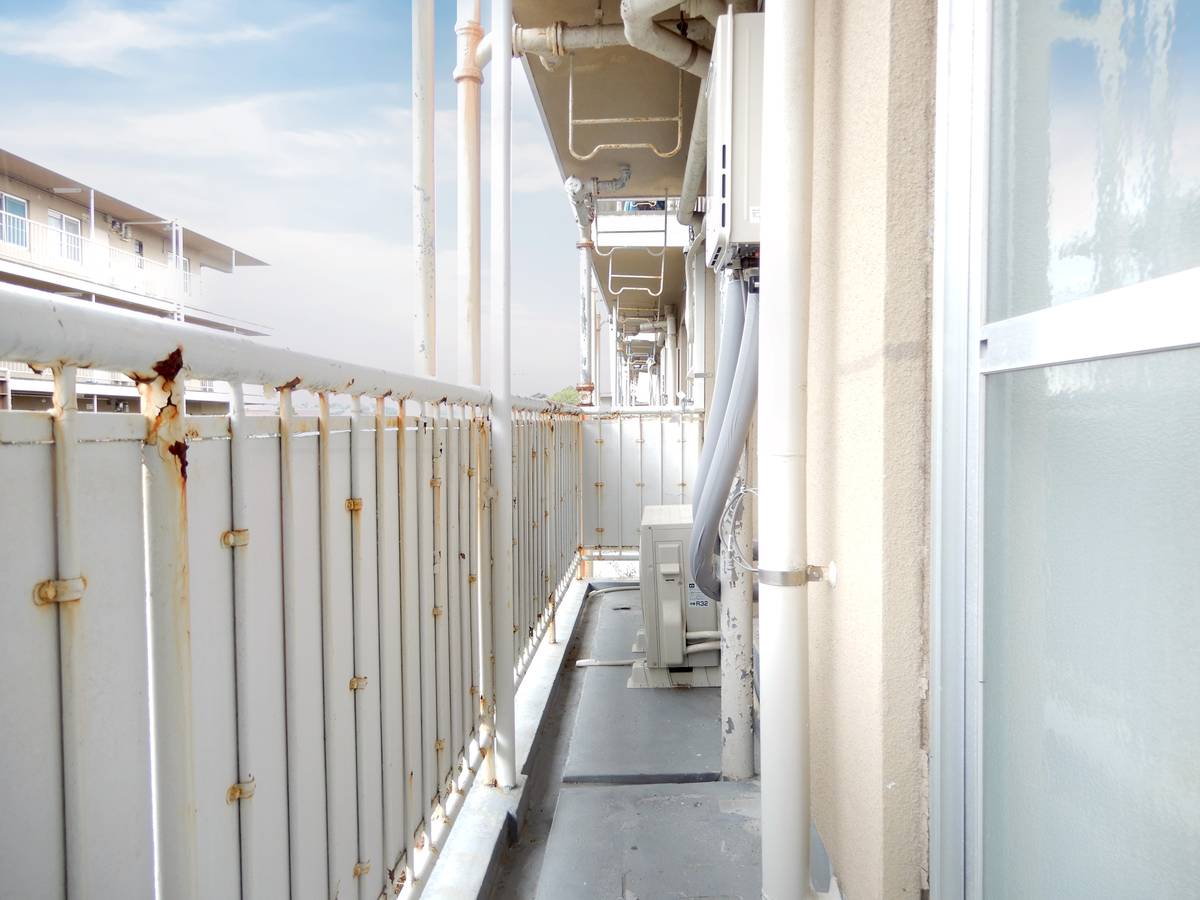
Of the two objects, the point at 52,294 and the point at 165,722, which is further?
the point at 165,722

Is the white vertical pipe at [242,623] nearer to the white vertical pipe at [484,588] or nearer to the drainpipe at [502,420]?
the white vertical pipe at [484,588]

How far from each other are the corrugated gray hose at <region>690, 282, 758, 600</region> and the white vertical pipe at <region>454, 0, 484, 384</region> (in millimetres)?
1039

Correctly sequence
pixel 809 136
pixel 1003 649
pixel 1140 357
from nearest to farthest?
pixel 1140 357 < pixel 1003 649 < pixel 809 136

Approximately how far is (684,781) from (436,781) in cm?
125

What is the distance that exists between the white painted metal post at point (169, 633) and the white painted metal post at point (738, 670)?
2.07 m

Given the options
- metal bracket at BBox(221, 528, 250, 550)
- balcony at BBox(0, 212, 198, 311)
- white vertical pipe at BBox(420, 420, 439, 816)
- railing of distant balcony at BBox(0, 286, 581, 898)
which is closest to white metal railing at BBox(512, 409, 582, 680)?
white vertical pipe at BBox(420, 420, 439, 816)

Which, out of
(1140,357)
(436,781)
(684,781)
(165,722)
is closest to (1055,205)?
(1140,357)

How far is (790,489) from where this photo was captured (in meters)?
1.36

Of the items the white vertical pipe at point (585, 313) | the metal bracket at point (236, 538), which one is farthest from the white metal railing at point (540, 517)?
the white vertical pipe at point (585, 313)

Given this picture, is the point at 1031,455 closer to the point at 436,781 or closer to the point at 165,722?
the point at 165,722

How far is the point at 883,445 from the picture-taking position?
3.50ft

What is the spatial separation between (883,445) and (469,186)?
2060 mm

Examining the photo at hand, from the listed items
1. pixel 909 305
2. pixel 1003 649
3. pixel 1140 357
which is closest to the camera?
pixel 1140 357

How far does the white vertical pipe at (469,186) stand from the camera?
8.52 feet
